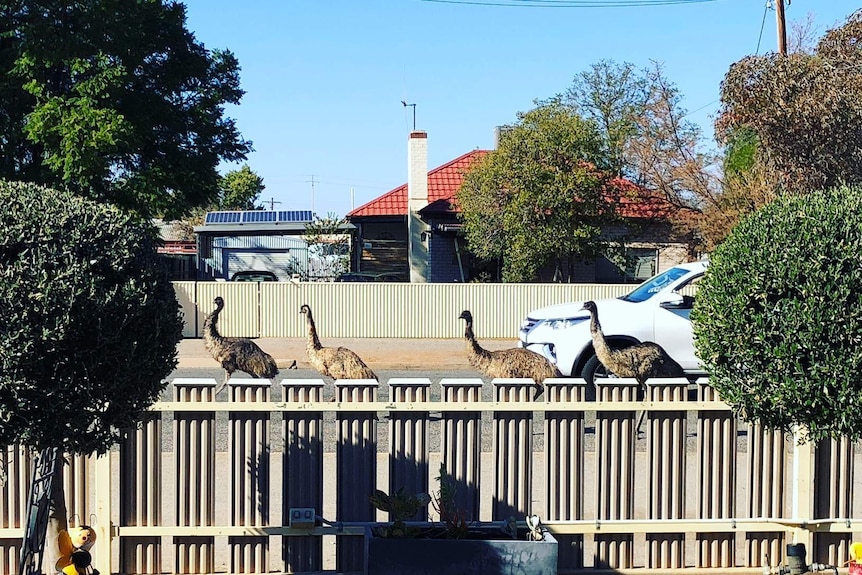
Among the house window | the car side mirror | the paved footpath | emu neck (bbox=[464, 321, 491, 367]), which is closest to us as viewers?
emu neck (bbox=[464, 321, 491, 367])

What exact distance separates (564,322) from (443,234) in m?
18.7

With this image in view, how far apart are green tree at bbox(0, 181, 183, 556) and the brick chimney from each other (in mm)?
28240

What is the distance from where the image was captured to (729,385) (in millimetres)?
5551

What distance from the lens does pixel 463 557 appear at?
5445 mm

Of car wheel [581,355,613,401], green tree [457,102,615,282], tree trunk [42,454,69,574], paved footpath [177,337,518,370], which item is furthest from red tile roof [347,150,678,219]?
tree trunk [42,454,69,574]

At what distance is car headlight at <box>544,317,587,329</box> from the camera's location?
13891mm

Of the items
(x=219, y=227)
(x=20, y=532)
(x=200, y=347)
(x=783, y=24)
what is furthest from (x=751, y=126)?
(x=219, y=227)

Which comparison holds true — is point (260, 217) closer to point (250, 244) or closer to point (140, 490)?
point (250, 244)

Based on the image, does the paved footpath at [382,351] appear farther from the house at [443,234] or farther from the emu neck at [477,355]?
the house at [443,234]

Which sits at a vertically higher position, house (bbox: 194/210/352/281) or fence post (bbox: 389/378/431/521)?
house (bbox: 194/210/352/281)

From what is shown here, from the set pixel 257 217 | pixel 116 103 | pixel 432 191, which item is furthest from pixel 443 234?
pixel 257 217

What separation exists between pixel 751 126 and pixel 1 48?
19.5 meters

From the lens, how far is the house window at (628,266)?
30.4 metres

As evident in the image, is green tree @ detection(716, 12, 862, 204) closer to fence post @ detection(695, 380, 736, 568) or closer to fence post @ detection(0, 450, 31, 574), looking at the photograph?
fence post @ detection(695, 380, 736, 568)
